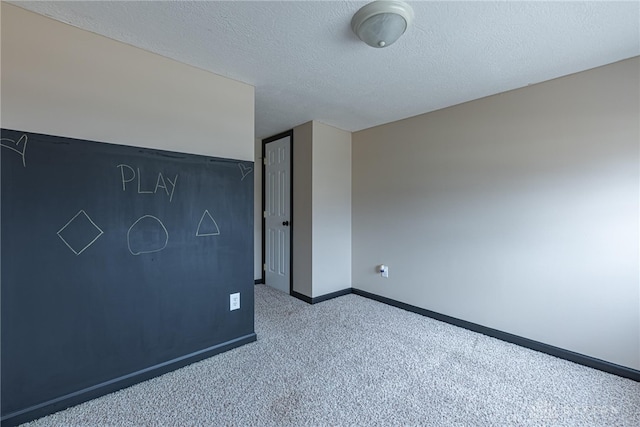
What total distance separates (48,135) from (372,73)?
Result: 214 centimetres

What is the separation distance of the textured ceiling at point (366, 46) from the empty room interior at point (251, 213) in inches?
0.6

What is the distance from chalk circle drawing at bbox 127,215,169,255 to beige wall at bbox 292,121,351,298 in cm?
178

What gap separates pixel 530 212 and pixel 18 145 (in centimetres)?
351

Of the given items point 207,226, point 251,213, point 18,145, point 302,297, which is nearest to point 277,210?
point 302,297

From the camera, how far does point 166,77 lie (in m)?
1.98

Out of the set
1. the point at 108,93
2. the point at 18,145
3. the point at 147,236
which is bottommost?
the point at 147,236

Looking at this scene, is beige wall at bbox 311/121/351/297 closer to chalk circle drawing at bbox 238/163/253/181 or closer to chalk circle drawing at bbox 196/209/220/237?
chalk circle drawing at bbox 238/163/253/181

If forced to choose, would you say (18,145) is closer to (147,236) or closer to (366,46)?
(147,236)

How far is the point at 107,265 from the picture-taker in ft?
5.62

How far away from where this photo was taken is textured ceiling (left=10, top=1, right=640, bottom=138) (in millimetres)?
1488

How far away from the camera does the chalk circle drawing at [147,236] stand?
181 centimetres

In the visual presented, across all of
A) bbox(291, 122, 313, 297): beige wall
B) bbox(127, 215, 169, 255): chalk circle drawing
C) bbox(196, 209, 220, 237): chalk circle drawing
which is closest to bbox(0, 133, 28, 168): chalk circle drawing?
bbox(127, 215, 169, 255): chalk circle drawing

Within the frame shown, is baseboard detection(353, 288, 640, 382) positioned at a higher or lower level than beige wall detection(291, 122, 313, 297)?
lower

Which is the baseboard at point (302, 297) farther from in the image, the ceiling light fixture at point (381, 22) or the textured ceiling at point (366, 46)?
the ceiling light fixture at point (381, 22)
